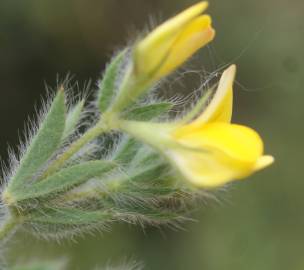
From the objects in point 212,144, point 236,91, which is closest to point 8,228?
point 212,144

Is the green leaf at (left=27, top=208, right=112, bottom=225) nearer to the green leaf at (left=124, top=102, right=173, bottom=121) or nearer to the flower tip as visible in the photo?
the green leaf at (left=124, top=102, right=173, bottom=121)

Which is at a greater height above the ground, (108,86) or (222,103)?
(108,86)

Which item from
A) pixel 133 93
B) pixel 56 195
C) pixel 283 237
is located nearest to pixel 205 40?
pixel 133 93

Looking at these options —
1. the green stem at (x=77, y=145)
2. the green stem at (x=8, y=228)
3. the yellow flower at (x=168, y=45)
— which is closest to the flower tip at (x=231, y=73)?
the yellow flower at (x=168, y=45)

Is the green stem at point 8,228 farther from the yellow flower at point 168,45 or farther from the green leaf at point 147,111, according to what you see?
the yellow flower at point 168,45

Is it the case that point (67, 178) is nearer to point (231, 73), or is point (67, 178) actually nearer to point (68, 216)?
point (68, 216)

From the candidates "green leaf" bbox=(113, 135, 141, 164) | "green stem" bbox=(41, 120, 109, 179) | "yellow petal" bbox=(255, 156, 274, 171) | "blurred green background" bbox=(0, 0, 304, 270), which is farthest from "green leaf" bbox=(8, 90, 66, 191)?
"blurred green background" bbox=(0, 0, 304, 270)
